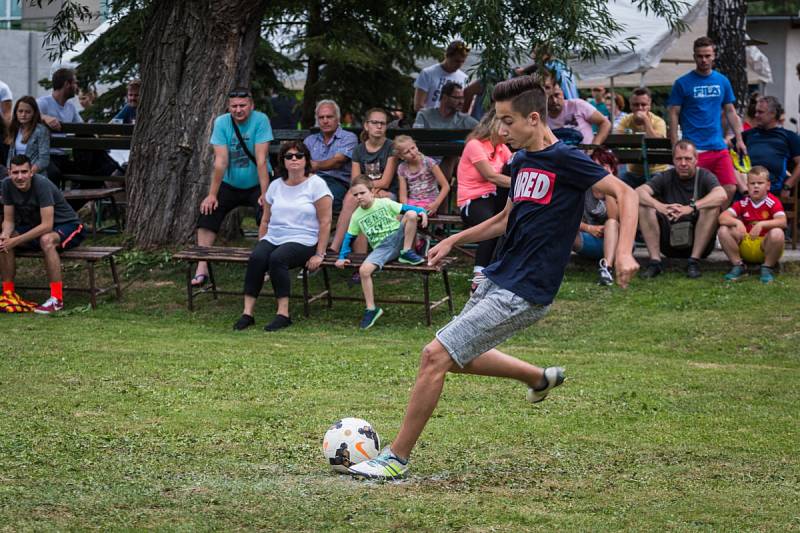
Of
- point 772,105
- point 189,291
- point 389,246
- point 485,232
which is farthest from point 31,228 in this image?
point 772,105

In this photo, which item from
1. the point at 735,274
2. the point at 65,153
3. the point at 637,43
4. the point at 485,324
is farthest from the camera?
the point at 637,43

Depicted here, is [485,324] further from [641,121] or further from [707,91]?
[641,121]

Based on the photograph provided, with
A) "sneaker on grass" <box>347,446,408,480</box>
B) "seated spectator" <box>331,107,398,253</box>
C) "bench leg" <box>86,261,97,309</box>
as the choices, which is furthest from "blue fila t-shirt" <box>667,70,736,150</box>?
"sneaker on grass" <box>347,446,408,480</box>

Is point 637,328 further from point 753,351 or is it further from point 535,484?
point 535,484

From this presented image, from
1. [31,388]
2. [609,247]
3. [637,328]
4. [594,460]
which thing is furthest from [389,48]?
[594,460]

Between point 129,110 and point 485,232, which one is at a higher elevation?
point 129,110

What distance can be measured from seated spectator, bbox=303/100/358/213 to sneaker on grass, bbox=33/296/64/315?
3079 mm

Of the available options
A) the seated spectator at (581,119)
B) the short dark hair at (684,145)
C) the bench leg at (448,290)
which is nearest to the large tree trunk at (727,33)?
the seated spectator at (581,119)

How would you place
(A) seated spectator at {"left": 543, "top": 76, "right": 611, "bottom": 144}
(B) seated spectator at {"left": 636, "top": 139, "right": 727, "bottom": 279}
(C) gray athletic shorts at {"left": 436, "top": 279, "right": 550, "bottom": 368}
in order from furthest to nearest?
Result: (A) seated spectator at {"left": 543, "top": 76, "right": 611, "bottom": 144} → (B) seated spectator at {"left": 636, "top": 139, "right": 727, "bottom": 279} → (C) gray athletic shorts at {"left": 436, "top": 279, "right": 550, "bottom": 368}

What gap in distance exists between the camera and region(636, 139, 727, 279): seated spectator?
12.3 metres

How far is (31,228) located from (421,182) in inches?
160

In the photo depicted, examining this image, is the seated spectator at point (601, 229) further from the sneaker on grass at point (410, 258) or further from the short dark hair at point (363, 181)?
the short dark hair at point (363, 181)

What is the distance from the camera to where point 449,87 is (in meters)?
13.7

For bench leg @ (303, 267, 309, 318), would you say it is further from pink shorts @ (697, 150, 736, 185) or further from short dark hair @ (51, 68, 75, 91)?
short dark hair @ (51, 68, 75, 91)
